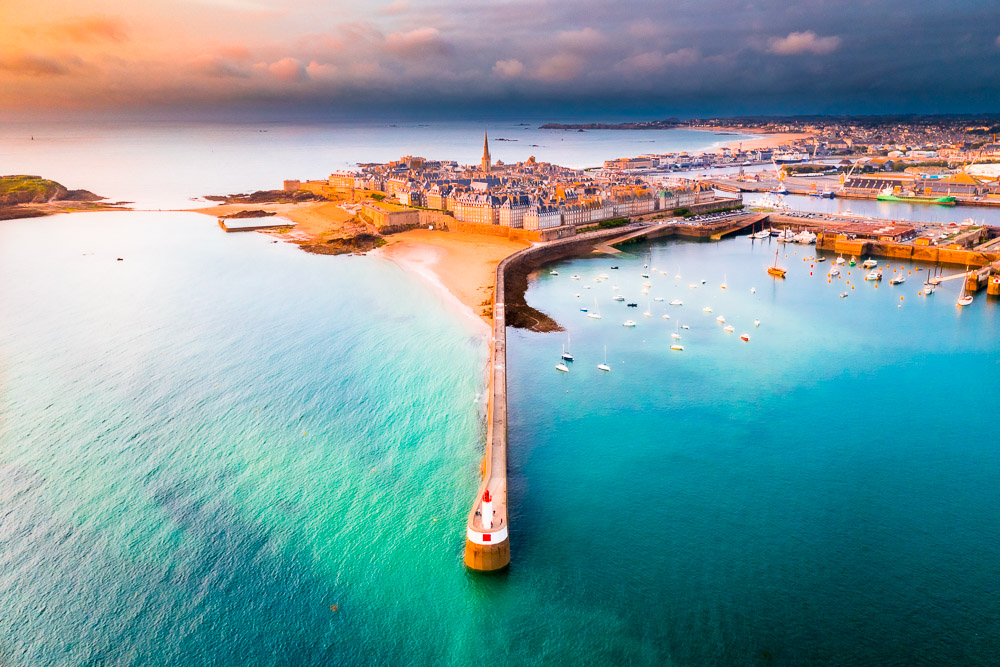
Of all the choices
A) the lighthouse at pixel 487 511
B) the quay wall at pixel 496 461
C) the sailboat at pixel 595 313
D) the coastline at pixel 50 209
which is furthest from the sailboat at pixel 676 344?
the coastline at pixel 50 209

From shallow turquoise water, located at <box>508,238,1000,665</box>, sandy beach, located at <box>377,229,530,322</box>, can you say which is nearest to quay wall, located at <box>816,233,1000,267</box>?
shallow turquoise water, located at <box>508,238,1000,665</box>

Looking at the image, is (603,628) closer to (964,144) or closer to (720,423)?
(720,423)

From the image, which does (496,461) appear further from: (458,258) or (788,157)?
(788,157)

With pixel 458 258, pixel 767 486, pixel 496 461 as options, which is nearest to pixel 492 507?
pixel 496 461

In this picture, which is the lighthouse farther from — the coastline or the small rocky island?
the small rocky island

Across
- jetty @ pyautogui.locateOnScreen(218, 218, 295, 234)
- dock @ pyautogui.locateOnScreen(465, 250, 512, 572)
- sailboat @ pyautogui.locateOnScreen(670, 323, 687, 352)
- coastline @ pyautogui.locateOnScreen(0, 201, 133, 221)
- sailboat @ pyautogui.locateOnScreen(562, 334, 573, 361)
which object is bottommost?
sailboat @ pyautogui.locateOnScreen(670, 323, 687, 352)

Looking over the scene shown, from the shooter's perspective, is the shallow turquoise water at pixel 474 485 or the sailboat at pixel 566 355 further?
the sailboat at pixel 566 355

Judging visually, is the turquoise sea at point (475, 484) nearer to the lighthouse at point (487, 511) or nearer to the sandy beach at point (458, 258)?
the lighthouse at point (487, 511)
